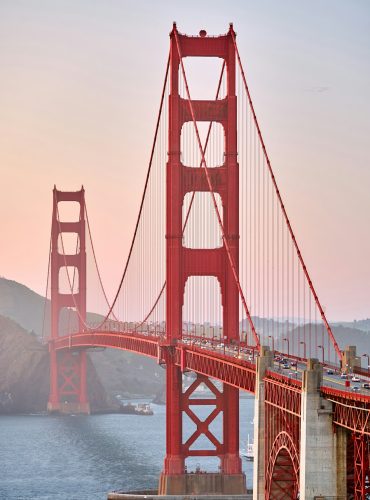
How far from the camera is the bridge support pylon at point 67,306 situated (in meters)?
170

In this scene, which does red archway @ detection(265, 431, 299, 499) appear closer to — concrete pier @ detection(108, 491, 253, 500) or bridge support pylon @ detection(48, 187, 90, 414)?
concrete pier @ detection(108, 491, 253, 500)

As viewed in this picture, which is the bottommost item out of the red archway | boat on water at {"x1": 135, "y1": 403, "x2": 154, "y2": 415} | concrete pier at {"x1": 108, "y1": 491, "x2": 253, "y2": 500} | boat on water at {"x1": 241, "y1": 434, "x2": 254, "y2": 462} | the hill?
concrete pier at {"x1": 108, "y1": 491, "x2": 253, "y2": 500}

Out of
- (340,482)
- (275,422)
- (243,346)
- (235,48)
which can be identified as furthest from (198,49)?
(340,482)

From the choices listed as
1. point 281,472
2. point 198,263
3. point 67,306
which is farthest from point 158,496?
point 67,306

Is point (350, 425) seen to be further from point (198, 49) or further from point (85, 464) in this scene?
point (85, 464)

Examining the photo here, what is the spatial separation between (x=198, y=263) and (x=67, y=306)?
91.5 meters

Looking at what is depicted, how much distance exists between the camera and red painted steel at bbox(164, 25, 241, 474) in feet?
268

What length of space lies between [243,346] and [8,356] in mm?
120186

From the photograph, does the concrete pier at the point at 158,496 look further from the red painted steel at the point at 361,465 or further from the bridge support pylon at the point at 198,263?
the red painted steel at the point at 361,465

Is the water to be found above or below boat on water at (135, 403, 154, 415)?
below

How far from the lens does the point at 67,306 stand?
17300 centimetres

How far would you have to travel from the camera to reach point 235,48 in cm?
8350

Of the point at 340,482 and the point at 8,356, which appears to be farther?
the point at 8,356

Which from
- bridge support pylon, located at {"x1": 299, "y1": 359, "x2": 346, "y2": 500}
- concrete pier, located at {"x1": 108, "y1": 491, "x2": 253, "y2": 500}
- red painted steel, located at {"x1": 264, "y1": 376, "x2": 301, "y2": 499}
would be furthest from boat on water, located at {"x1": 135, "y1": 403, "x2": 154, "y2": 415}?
bridge support pylon, located at {"x1": 299, "y1": 359, "x2": 346, "y2": 500}
